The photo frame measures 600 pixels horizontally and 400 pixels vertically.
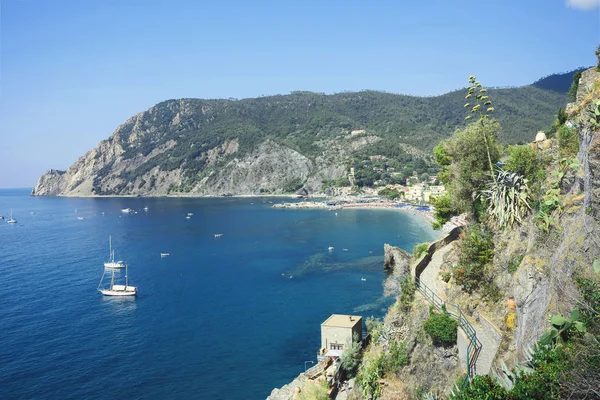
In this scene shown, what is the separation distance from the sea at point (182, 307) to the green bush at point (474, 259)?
1445 centimetres

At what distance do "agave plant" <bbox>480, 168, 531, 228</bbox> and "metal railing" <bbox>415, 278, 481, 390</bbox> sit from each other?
4.37 meters

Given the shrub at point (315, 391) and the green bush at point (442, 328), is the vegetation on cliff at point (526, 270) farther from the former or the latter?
the shrub at point (315, 391)

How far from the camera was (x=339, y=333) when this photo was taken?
2753 centimetres

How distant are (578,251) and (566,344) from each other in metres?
3.19

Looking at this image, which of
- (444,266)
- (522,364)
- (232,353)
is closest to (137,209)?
(232,353)

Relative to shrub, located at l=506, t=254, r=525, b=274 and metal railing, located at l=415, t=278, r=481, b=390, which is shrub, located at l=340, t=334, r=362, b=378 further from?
shrub, located at l=506, t=254, r=525, b=274

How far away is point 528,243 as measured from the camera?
16109 millimetres

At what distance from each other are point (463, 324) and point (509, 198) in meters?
5.93

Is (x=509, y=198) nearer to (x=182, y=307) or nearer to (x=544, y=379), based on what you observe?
(x=544, y=379)

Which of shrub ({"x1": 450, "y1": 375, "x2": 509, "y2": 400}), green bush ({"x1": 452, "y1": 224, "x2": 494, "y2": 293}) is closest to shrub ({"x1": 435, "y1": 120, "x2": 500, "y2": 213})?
green bush ({"x1": 452, "y1": 224, "x2": 494, "y2": 293})

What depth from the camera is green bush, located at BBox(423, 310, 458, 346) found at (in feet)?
54.5

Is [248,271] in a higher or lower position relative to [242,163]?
lower

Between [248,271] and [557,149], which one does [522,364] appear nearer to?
[557,149]

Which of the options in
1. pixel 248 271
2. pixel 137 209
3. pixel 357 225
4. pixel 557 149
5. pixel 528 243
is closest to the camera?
pixel 528 243
